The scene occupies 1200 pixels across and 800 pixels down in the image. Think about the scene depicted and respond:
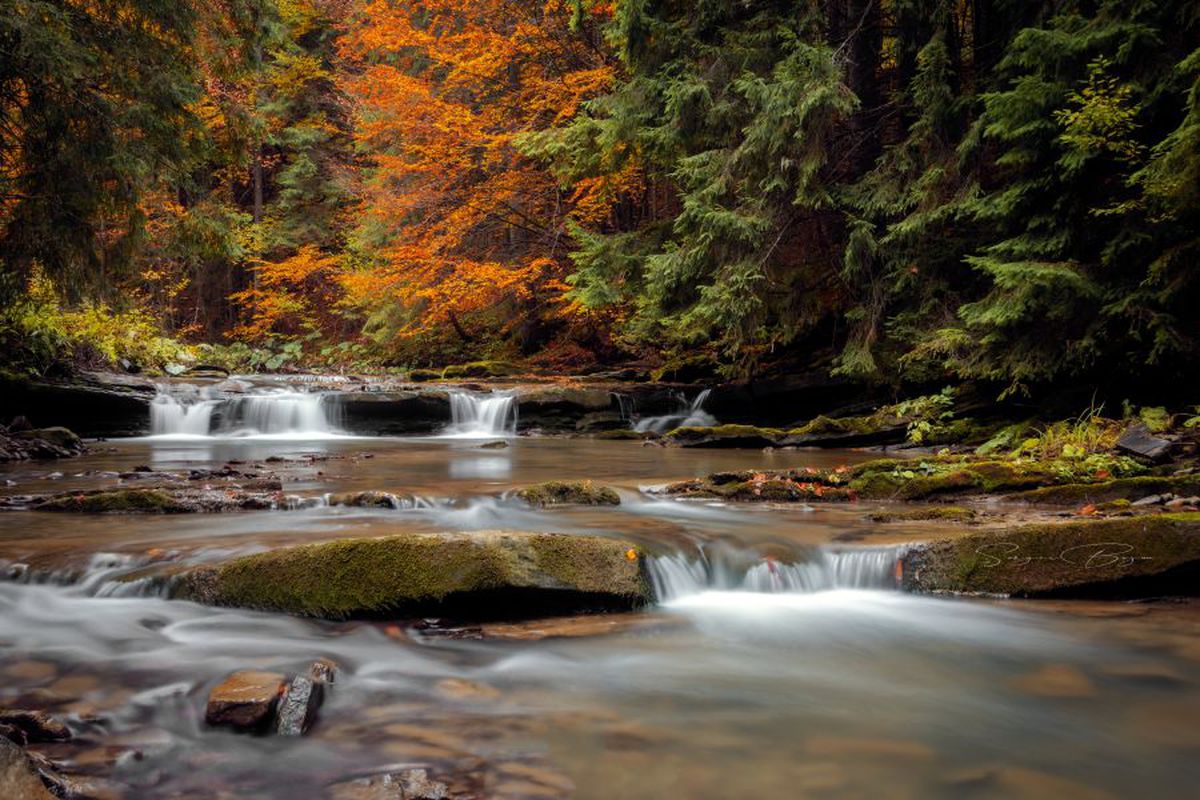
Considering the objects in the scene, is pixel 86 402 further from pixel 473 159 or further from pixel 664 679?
pixel 664 679

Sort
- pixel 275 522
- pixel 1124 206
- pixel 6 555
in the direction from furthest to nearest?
pixel 1124 206 → pixel 275 522 → pixel 6 555

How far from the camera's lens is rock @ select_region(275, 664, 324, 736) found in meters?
2.90

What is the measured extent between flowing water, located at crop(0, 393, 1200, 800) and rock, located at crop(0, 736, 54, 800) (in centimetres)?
45

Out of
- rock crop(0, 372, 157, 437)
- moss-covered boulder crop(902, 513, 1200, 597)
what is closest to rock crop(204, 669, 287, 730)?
moss-covered boulder crop(902, 513, 1200, 597)

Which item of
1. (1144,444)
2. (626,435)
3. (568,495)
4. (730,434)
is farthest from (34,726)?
(626,435)

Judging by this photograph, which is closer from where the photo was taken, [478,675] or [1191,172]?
[478,675]

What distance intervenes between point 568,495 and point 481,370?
43.0ft

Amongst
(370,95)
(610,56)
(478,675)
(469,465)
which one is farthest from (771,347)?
(370,95)

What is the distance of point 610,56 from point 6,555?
660 inches

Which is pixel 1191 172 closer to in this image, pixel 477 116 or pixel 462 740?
pixel 462 740

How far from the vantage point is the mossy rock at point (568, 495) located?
23.6ft

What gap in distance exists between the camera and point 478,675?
3.55 metres

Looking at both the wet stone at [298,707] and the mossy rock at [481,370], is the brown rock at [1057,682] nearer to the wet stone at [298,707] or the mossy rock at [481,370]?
the wet stone at [298,707]

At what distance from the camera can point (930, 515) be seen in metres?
6.21
